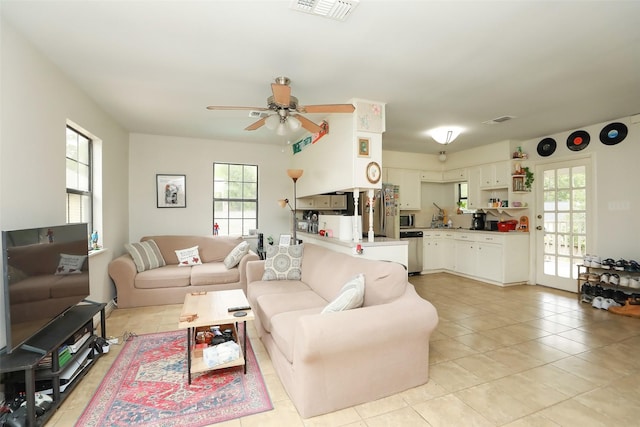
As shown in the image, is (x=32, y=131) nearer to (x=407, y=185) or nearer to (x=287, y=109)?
(x=287, y=109)

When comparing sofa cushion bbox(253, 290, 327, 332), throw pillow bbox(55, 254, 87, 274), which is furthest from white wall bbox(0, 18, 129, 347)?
sofa cushion bbox(253, 290, 327, 332)

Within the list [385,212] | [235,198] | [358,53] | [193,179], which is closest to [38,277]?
[358,53]

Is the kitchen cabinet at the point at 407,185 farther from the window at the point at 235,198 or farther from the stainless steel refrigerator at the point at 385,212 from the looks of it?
the window at the point at 235,198

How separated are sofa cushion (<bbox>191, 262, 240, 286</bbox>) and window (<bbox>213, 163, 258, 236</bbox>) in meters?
1.20

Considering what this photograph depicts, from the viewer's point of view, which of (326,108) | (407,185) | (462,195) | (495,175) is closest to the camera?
(326,108)

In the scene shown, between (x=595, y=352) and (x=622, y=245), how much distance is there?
2.43m

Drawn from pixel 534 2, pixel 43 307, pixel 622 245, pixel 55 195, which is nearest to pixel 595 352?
pixel 622 245

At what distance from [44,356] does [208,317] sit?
95cm

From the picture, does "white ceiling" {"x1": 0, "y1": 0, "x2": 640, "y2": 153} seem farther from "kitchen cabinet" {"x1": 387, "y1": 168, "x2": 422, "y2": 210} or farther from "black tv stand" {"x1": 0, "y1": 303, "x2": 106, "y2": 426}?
"kitchen cabinet" {"x1": 387, "y1": 168, "x2": 422, "y2": 210}

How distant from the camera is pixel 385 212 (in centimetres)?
583

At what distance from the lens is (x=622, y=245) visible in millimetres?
4262

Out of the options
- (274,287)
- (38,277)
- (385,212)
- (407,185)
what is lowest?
(274,287)

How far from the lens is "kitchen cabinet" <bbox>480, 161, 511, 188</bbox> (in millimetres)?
5461

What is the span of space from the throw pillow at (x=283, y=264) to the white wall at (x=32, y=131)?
205 cm
